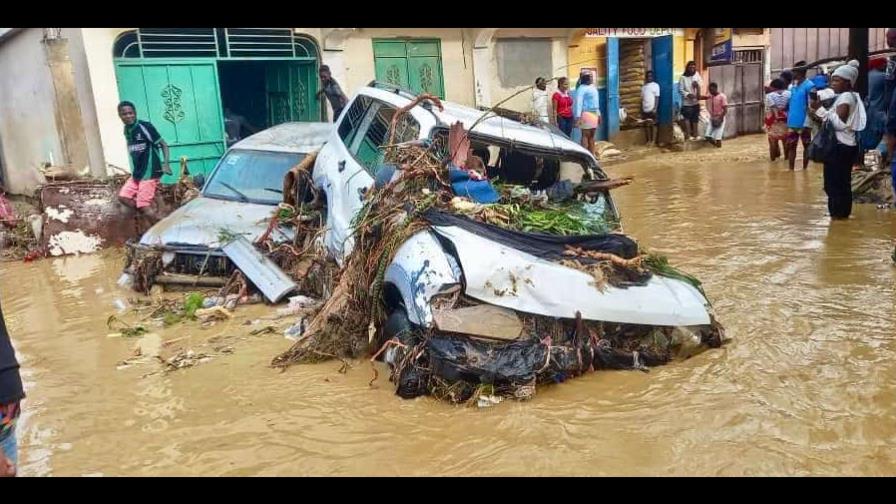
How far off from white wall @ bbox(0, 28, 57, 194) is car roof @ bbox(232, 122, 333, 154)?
209 inches

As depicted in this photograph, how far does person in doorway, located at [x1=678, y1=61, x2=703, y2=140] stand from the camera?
17536mm

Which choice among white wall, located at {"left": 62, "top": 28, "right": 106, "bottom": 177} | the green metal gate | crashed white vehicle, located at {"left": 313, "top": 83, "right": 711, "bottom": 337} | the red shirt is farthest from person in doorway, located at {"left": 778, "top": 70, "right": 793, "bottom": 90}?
white wall, located at {"left": 62, "top": 28, "right": 106, "bottom": 177}

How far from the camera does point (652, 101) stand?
17.7 meters

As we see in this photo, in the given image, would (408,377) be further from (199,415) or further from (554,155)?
(554,155)

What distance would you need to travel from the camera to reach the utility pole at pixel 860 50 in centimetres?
1045

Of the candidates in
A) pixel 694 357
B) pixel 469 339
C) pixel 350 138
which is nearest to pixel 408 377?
pixel 469 339

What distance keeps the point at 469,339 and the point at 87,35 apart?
31.1ft

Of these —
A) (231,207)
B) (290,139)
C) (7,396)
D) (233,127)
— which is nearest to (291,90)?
(233,127)

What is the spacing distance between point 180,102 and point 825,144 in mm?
9654

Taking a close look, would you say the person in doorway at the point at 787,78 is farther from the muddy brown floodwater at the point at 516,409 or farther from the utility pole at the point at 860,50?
the muddy brown floodwater at the point at 516,409

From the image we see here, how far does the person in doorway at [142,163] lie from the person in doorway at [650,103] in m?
12.4

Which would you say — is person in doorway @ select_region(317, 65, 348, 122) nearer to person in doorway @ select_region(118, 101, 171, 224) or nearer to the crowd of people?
person in doorway @ select_region(118, 101, 171, 224)

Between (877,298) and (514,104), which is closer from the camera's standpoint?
(877,298)

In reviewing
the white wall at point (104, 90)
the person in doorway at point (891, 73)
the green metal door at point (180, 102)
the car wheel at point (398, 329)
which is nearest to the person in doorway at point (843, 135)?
the person in doorway at point (891, 73)
